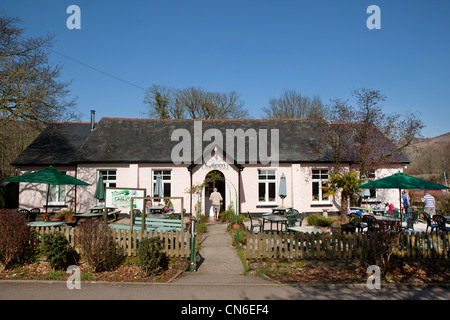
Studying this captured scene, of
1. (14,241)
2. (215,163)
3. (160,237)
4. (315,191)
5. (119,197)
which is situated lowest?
(160,237)

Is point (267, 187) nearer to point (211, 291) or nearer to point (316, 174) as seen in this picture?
point (316, 174)

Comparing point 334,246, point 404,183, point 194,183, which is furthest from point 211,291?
point 194,183

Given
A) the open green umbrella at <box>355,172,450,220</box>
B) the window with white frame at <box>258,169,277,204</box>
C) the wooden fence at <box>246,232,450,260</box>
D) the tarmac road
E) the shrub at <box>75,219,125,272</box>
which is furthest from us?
the window with white frame at <box>258,169,277,204</box>

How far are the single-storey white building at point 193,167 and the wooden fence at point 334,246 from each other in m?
9.21

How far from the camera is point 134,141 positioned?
2027 centimetres

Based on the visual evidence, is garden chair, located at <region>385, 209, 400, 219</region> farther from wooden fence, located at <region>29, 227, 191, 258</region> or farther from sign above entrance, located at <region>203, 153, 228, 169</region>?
wooden fence, located at <region>29, 227, 191, 258</region>

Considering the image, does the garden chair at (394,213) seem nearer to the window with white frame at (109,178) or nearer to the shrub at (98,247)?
the shrub at (98,247)

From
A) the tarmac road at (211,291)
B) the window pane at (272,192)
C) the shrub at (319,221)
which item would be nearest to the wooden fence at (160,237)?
the tarmac road at (211,291)

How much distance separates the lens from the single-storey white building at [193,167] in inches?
722

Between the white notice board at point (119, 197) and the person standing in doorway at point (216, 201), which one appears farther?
the person standing in doorway at point (216, 201)

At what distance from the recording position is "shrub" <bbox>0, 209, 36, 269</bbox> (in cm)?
787

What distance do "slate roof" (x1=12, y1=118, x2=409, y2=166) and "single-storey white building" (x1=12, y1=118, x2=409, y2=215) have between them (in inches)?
2.5

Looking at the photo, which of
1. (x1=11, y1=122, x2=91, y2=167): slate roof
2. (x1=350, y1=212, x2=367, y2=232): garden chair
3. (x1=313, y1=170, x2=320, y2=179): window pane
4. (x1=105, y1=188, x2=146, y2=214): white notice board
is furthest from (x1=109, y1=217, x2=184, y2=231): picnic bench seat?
(x1=313, y1=170, x2=320, y2=179): window pane

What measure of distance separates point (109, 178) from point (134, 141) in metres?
3.07
